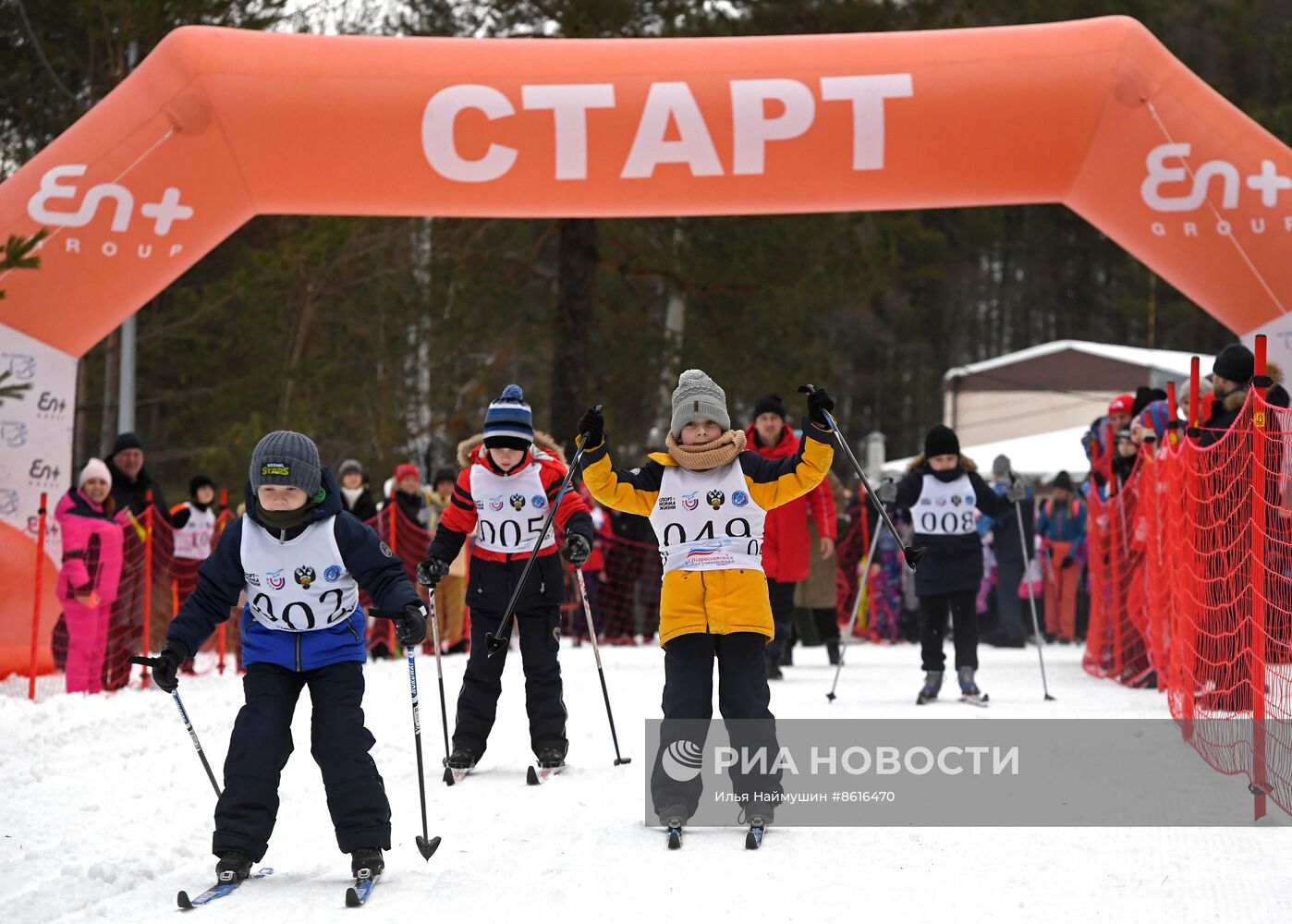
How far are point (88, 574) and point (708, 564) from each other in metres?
5.98

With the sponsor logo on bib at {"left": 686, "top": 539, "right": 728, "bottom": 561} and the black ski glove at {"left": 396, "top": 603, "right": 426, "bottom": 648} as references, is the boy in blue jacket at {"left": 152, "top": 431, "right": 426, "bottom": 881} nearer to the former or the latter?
the black ski glove at {"left": 396, "top": 603, "right": 426, "bottom": 648}

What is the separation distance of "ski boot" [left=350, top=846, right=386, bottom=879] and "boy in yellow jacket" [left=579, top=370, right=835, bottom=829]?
1114 millimetres

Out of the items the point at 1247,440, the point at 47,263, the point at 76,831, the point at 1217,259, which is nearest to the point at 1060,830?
the point at 1247,440

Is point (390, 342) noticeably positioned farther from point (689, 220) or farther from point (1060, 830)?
point (1060, 830)

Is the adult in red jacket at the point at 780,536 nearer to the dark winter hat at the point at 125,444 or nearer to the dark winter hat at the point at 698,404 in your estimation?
the dark winter hat at the point at 125,444

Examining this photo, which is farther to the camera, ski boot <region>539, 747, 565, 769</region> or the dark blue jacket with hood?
ski boot <region>539, 747, 565, 769</region>

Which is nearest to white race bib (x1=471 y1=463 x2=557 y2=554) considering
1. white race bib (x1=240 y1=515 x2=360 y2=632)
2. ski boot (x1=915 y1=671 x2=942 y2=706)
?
white race bib (x1=240 y1=515 x2=360 y2=632)

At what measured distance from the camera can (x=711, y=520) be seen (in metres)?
5.71

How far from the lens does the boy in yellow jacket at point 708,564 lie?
5.63m

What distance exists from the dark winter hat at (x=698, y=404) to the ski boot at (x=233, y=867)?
2051mm

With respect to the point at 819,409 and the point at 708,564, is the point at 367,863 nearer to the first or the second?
the point at 708,564

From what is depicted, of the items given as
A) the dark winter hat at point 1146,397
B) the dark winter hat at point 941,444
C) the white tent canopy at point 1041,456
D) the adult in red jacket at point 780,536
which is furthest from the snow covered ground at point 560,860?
the white tent canopy at point 1041,456

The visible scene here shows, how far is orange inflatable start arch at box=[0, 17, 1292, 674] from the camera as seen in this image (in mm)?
10336

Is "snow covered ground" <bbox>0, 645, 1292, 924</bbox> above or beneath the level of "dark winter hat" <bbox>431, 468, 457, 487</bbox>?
beneath
